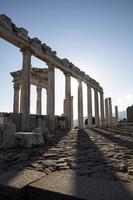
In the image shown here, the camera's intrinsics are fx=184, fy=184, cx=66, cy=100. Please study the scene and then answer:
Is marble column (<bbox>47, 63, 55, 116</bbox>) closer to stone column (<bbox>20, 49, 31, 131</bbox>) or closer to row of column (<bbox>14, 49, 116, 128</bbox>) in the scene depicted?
row of column (<bbox>14, 49, 116, 128</bbox>)

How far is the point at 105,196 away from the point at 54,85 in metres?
15.2

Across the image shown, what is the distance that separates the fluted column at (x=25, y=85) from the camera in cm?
1337

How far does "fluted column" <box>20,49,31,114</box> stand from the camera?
1337 centimetres

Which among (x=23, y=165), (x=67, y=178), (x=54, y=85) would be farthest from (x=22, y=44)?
(x=67, y=178)

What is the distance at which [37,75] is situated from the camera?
22922 millimetres

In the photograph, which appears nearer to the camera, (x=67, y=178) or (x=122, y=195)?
(x=122, y=195)

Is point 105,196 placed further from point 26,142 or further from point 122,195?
point 26,142

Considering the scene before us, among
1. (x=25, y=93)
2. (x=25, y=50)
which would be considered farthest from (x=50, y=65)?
(x=25, y=93)

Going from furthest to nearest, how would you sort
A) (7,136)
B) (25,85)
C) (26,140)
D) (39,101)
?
(39,101)
(25,85)
(26,140)
(7,136)

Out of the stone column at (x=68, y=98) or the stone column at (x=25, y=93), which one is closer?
the stone column at (x=25, y=93)

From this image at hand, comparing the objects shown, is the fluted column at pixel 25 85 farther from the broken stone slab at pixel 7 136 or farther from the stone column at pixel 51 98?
the broken stone slab at pixel 7 136

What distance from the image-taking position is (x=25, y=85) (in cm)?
1370

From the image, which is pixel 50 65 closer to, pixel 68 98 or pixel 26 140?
pixel 68 98

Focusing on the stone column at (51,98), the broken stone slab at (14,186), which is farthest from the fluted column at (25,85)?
the broken stone slab at (14,186)
